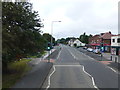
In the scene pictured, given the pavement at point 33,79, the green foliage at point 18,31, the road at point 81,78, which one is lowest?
the road at point 81,78

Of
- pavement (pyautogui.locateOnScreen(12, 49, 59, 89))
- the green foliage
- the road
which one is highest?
the green foliage

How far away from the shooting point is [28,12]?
18344mm

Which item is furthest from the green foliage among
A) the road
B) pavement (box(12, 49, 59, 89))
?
the road

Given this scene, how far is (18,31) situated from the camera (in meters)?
16.2

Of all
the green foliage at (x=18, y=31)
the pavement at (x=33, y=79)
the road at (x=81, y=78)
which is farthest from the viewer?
the green foliage at (x=18, y=31)

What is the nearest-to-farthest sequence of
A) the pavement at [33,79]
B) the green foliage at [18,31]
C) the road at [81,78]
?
1. the pavement at [33,79]
2. the road at [81,78]
3. the green foliage at [18,31]

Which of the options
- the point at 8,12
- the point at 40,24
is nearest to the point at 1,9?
the point at 8,12

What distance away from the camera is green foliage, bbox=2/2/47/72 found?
15305 millimetres

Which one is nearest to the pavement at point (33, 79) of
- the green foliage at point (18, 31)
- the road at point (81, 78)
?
the road at point (81, 78)

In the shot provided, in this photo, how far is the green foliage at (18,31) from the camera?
50.2ft

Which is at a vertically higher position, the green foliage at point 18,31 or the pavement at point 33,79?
the green foliage at point 18,31

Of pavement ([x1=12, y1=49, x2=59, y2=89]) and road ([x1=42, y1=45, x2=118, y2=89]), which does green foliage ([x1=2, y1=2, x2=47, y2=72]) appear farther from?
road ([x1=42, y1=45, x2=118, y2=89])

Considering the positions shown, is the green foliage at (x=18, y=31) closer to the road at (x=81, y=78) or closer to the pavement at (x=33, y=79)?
the pavement at (x=33, y=79)

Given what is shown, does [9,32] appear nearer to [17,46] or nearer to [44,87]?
[17,46]
